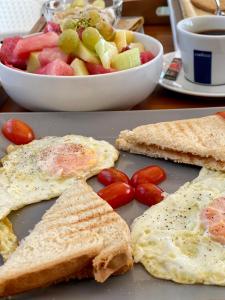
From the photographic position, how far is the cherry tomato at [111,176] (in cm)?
222

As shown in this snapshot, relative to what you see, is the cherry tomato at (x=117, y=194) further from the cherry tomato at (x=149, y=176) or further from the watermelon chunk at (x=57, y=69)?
the watermelon chunk at (x=57, y=69)

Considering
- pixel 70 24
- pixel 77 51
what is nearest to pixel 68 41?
pixel 77 51

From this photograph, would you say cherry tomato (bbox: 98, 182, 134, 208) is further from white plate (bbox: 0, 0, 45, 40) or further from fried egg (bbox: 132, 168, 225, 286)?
white plate (bbox: 0, 0, 45, 40)

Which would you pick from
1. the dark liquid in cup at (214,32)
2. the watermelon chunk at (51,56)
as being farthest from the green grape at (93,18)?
the dark liquid in cup at (214,32)

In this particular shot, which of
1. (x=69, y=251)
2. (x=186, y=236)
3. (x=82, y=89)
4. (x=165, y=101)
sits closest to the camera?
(x=69, y=251)

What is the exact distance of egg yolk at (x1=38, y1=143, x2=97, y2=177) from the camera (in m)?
2.29

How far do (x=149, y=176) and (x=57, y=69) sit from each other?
821mm

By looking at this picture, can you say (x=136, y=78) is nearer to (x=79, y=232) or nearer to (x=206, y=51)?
(x=206, y=51)

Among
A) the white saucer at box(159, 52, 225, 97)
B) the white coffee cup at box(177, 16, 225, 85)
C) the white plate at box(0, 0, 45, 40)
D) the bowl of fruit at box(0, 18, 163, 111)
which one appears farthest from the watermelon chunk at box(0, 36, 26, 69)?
the white plate at box(0, 0, 45, 40)

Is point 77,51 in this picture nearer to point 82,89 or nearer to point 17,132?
A: point 82,89

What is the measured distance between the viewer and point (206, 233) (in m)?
1.85

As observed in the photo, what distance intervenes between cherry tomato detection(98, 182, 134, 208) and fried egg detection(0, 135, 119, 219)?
173 millimetres

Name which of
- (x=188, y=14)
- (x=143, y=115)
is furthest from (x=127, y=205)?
(x=188, y=14)

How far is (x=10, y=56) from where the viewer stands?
9.45 feet
